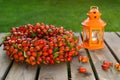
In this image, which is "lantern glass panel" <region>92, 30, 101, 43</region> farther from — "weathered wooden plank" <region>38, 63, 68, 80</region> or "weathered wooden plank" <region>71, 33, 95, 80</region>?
"weathered wooden plank" <region>38, 63, 68, 80</region>

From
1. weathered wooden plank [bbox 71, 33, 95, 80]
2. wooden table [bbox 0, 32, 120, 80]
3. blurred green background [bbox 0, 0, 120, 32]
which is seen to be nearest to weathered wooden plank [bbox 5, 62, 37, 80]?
wooden table [bbox 0, 32, 120, 80]

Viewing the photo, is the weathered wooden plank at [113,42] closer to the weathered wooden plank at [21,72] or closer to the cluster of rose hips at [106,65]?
the cluster of rose hips at [106,65]

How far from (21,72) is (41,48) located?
0.17 metres

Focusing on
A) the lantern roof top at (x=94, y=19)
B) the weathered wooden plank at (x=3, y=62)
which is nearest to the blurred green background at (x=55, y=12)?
the lantern roof top at (x=94, y=19)

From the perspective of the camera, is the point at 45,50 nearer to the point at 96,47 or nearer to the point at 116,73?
the point at 116,73

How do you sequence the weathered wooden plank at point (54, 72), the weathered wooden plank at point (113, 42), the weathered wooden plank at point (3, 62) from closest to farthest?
the weathered wooden plank at point (54, 72) → the weathered wooden plank at point (3, 62) → the weathered wooden plank at point (113, 42)

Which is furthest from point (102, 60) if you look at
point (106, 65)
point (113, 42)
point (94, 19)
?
point (113, 42)

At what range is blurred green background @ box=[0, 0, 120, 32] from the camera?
6.12m

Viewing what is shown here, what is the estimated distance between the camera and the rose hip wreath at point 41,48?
1.85 metres

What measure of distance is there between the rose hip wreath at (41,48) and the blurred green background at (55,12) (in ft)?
11.7

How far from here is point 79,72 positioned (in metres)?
1.80

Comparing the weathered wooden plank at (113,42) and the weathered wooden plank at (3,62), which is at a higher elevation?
the weathered wooden plank at (3,62)

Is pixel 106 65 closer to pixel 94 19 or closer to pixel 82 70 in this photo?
pixel 82 70

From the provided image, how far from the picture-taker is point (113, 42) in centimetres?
247
